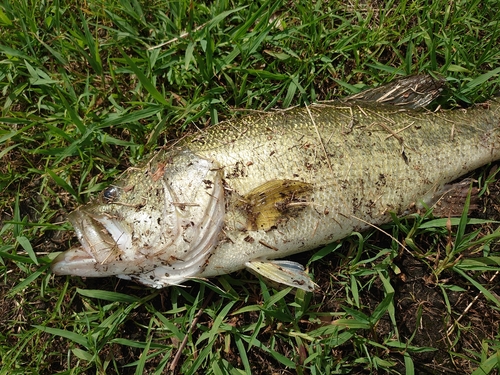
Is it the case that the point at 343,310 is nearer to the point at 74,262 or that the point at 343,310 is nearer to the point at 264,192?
the point at 264,192

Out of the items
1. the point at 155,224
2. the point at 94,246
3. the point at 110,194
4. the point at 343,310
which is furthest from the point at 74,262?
the point at 343,310

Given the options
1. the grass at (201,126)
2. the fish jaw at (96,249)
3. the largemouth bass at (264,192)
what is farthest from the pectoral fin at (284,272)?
the fish jaw at (96,249)

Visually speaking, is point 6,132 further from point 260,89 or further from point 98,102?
point 260,89

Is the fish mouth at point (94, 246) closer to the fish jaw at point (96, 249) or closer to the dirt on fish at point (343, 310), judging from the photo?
the fish jaw at point (96, 249)

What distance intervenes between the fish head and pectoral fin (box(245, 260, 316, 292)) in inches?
14.6

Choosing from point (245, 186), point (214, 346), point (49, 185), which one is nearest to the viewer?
point (245, 186)

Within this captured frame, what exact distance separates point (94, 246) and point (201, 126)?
136 centimetres

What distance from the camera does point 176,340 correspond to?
3498mm

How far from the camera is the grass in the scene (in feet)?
11.2

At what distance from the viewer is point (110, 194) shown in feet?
10.2

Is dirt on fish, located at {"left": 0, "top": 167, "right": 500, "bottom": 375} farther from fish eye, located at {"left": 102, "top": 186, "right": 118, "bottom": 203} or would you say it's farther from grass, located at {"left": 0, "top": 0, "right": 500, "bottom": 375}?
fish eye, located at {"left": 102, "top": 186, "right": 118, "bottom": 203}

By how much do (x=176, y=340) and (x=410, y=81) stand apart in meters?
A: 2.82

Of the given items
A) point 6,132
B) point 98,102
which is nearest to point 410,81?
point 98,102

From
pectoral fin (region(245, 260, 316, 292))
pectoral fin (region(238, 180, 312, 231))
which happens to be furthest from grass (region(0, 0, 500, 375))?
pectoral fin (region(238, 180, 312, 231))
